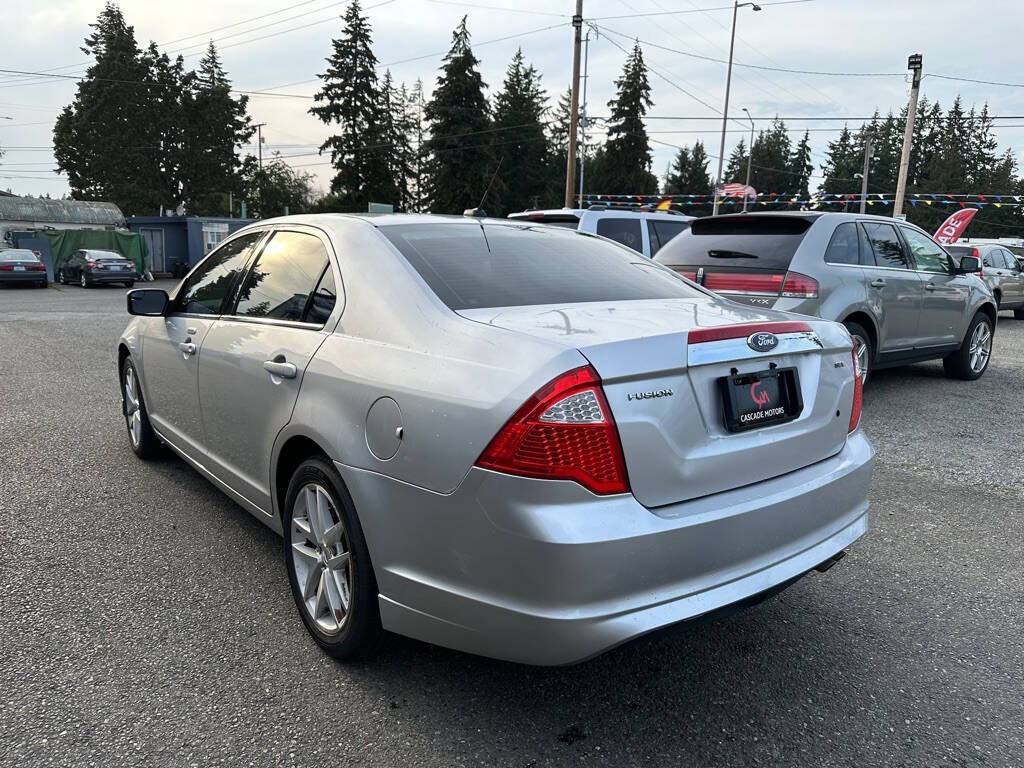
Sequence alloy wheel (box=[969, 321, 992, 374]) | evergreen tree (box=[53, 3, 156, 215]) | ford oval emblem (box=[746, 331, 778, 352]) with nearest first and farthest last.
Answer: ford oval emblem (box=[746, 331, 778, 352]), alloy wheel (box=[969, 321, 992, 374]), evergreen tree (box=[53, 3, 156, 215])

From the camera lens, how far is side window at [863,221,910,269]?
23.7 ft

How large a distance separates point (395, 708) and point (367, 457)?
2.70 ft

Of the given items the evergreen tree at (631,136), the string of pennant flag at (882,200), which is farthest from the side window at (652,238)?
the evergreen tree at (631,136)

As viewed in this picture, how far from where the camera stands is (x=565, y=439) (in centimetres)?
202

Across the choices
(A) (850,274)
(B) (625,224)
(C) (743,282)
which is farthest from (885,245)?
(B) (625,224)

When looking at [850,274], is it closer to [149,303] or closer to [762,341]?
[762,341]

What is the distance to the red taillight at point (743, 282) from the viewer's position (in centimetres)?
657

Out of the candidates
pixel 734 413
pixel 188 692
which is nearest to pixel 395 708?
pixel 188 692

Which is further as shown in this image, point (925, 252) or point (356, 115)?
point (356, 115)

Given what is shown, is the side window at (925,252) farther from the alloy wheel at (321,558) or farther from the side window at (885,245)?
the alloy wheel at (321,558)

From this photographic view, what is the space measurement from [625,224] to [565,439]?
365 inches

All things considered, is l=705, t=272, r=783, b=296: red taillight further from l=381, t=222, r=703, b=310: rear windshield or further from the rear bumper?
the rear bumper

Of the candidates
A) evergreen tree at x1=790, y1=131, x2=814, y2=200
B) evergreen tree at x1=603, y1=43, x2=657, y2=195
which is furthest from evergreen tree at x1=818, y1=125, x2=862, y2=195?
evergreen tree at x1=603, y1=43, x2=657, y2=195

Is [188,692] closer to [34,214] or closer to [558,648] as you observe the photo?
[558,648]
